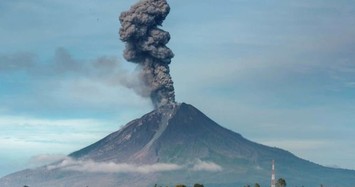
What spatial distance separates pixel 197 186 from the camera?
130 metres

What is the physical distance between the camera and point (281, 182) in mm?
155125

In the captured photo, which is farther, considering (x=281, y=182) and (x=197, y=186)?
(x=281, y=182)

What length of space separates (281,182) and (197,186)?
29.4 metres
